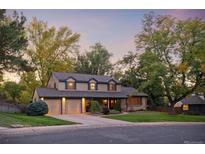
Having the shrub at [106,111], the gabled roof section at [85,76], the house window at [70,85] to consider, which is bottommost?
the shrub at [106,111]

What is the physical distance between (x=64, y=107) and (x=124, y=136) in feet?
13.5

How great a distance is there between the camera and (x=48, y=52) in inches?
444

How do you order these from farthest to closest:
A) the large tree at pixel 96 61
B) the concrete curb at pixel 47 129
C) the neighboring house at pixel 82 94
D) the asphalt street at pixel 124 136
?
1. the neighboring house at pixel 82 94
2. the large tree at pixel 96 61
3. the concrete curb at pixel 47 129
4. the asphalt street at pixel 124 136

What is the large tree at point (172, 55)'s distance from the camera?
30.8ft

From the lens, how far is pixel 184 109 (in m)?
9.80

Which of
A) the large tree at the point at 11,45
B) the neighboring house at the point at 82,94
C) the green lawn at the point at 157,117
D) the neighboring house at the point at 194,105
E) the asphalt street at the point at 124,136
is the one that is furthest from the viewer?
the neighboring house at the point at 82,94

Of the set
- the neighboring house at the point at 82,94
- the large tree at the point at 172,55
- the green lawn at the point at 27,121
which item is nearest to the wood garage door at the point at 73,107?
the neighboring house at the point at 82,94

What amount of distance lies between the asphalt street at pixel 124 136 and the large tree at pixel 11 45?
9.24 ft

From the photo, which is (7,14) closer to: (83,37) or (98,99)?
(83,37)

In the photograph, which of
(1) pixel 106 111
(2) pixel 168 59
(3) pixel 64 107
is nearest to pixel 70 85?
(1) pixel 106 111

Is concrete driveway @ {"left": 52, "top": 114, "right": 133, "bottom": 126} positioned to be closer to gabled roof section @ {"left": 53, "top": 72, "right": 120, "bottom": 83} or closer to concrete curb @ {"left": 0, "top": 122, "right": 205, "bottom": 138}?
concrete curb @ {"left": 0, "top": 122, "right": 205, "bottom": 138}

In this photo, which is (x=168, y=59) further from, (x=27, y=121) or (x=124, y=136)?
(x=27, y=121)

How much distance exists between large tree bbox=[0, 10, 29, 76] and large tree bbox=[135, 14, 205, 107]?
3948 mm

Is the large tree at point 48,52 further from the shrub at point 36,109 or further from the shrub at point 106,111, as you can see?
the shrub at point 106,111
